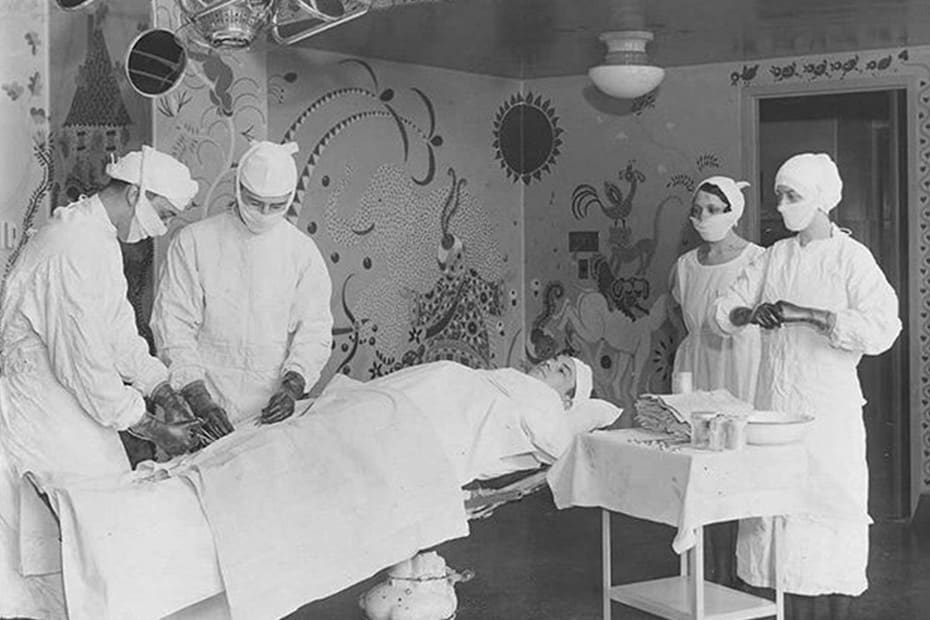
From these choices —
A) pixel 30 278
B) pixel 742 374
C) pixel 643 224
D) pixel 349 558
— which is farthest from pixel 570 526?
pixel 30 278

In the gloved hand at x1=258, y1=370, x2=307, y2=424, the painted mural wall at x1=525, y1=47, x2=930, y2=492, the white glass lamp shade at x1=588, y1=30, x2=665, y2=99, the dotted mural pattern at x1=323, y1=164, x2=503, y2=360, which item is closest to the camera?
the gloved hand at x1=258, y1=370, x2=307, y2=424

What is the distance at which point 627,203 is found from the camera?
702 centimetres

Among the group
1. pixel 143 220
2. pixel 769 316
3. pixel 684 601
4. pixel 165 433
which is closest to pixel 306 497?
pixel 165 433

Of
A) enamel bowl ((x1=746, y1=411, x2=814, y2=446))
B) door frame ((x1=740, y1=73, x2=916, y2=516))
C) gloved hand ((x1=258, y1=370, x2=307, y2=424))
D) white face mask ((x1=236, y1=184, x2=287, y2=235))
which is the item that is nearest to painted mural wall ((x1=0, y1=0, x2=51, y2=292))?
white face mask ((x1=236, y1=184, x2=287, y2=235))

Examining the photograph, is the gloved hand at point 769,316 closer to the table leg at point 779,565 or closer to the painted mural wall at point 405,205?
the table leg at point 779,565

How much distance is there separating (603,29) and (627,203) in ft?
4.91

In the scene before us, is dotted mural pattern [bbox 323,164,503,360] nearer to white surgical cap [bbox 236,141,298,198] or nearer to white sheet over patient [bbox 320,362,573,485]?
white surgical cap [bbox 236,141,298,198]

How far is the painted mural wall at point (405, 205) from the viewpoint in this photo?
6355 mm

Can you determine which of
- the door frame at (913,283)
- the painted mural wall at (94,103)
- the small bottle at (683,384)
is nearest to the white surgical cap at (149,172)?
the painted mural wall at (94,103)

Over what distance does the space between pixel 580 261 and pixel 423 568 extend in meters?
3.42

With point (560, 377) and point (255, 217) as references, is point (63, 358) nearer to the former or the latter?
point (255, 217)

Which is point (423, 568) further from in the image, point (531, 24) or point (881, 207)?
point (881, 207)

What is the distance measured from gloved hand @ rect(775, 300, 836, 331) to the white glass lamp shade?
188 cm

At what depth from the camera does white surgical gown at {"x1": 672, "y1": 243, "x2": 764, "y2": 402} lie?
18.2 feet
